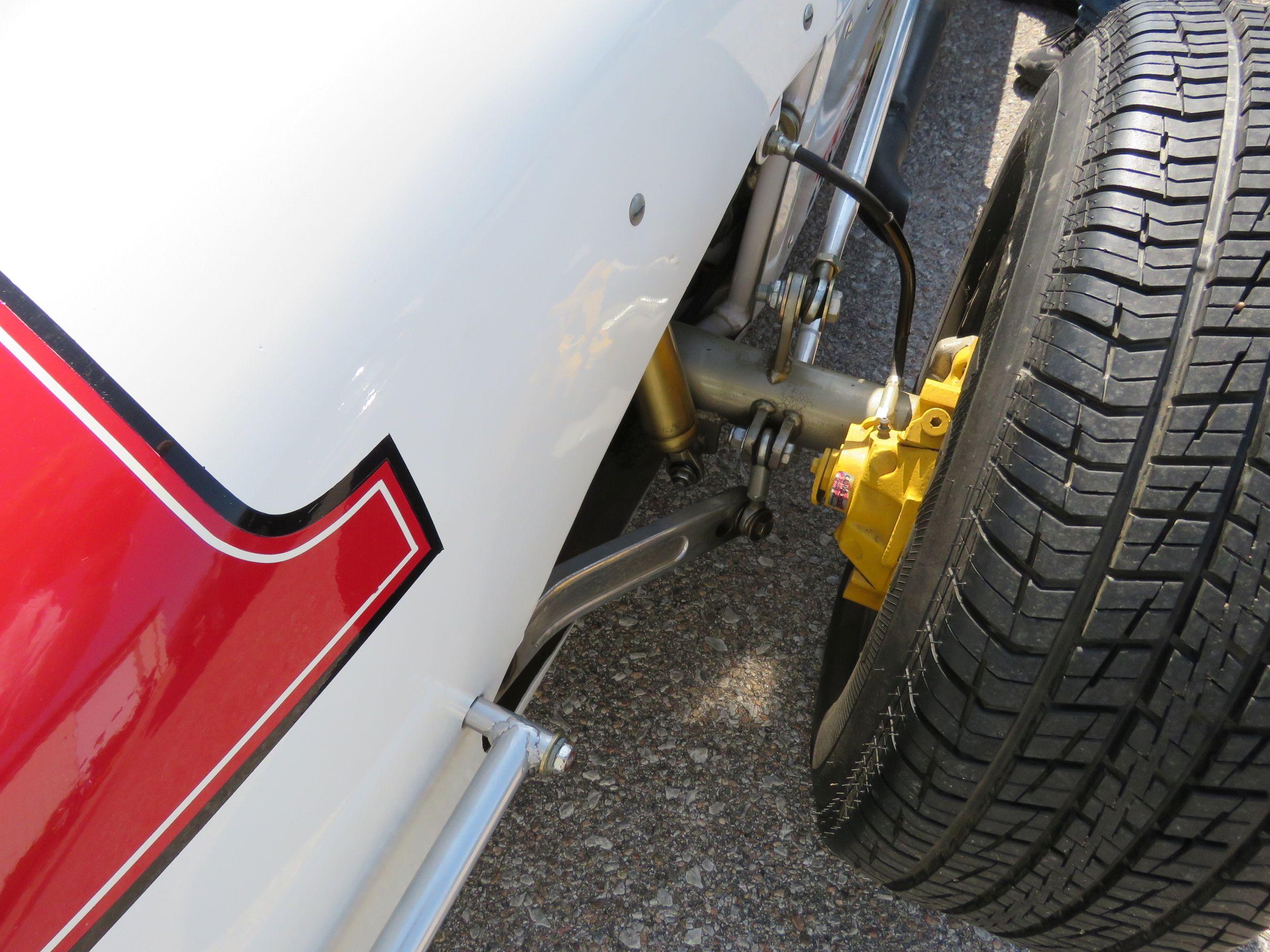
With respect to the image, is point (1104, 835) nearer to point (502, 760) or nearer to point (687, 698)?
point (502, 760)

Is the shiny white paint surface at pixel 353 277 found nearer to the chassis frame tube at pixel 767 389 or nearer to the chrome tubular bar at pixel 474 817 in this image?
the chrome tubular bar at pixel 474 817

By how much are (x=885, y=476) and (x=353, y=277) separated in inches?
27.9

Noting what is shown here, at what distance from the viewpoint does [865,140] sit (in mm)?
1560

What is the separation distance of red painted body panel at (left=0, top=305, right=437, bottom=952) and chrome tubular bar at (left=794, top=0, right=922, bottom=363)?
932 mm

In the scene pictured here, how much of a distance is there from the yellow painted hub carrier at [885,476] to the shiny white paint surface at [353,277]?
1.39 feet

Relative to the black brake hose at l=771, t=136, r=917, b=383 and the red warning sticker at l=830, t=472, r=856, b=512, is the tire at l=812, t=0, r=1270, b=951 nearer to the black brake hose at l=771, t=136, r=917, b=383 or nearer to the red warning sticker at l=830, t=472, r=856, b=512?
the red warning sticker at l=830, t=472, r=856, b=512

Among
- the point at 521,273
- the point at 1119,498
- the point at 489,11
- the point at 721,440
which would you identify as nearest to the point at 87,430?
the point at 521,273

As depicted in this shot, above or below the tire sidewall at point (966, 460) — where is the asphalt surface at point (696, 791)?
below

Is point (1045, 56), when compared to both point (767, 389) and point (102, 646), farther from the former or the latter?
point (102, 646)

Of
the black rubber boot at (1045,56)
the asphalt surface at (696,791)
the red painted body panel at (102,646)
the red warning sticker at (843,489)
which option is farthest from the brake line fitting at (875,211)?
the black rubber boot at (1045,56)

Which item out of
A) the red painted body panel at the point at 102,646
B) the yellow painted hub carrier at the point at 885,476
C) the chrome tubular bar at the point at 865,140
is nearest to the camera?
the red painted body panel at the point at 102,646

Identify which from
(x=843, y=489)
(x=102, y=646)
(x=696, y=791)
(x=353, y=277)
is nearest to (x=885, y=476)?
(x=843, y=489)

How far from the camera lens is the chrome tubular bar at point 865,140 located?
4.49 ft

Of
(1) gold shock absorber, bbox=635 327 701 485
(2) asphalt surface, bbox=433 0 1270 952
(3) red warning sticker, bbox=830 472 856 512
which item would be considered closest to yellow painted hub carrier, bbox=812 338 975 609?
(3) red warning sticker, bbox=830 472 856 512
